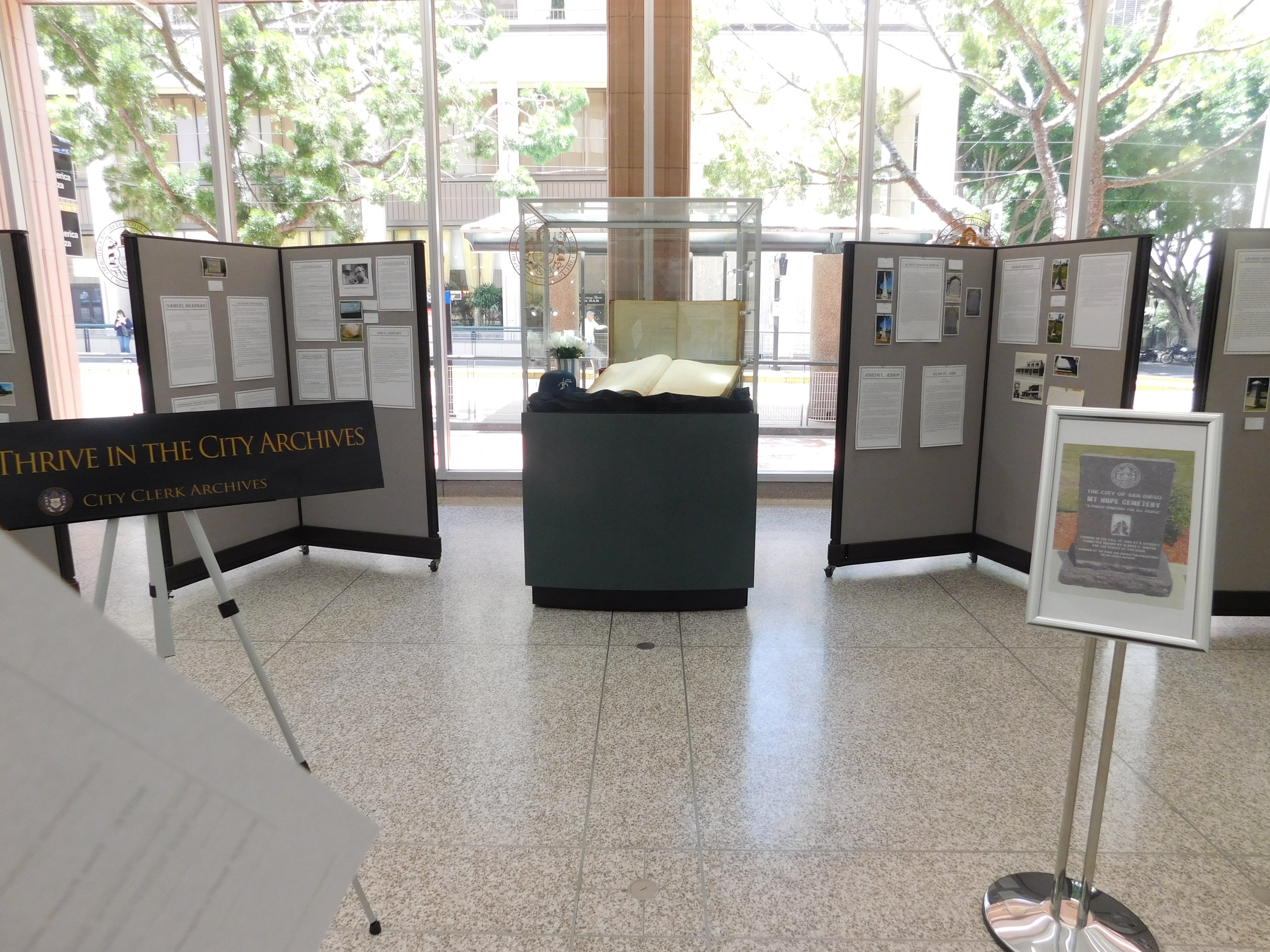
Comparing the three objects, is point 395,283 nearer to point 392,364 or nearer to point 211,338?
point 392,364

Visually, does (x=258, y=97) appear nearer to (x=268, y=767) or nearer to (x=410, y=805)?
(x=410, y=805)

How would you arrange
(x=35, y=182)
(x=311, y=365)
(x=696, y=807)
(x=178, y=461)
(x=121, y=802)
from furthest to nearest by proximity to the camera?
(x=35, y=182) → (x=311, y=365) → (x=696, y=807) → (x=178, y=461) → (x=121, y=802)

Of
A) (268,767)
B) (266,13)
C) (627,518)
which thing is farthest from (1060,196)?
(268,767)

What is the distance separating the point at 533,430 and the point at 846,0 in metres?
4.37

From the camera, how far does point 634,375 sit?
4395 mm

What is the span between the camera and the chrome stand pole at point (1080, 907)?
1.82 meters

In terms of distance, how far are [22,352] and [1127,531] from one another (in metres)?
4.24

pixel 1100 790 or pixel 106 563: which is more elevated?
pixel 106 563

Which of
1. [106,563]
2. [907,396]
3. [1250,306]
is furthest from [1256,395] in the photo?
[106,563]

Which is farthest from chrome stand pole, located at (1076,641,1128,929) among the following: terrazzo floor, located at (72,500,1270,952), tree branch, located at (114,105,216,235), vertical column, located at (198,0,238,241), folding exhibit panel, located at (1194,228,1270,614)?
tree branch, located at (114,105,216,235)

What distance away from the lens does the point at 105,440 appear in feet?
4.93

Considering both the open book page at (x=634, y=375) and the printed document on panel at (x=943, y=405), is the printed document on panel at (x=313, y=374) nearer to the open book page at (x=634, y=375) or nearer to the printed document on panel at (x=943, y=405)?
the open book page at (x=634, y=375)

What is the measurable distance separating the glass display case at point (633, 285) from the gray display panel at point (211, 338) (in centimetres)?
144

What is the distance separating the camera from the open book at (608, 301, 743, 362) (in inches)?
186
